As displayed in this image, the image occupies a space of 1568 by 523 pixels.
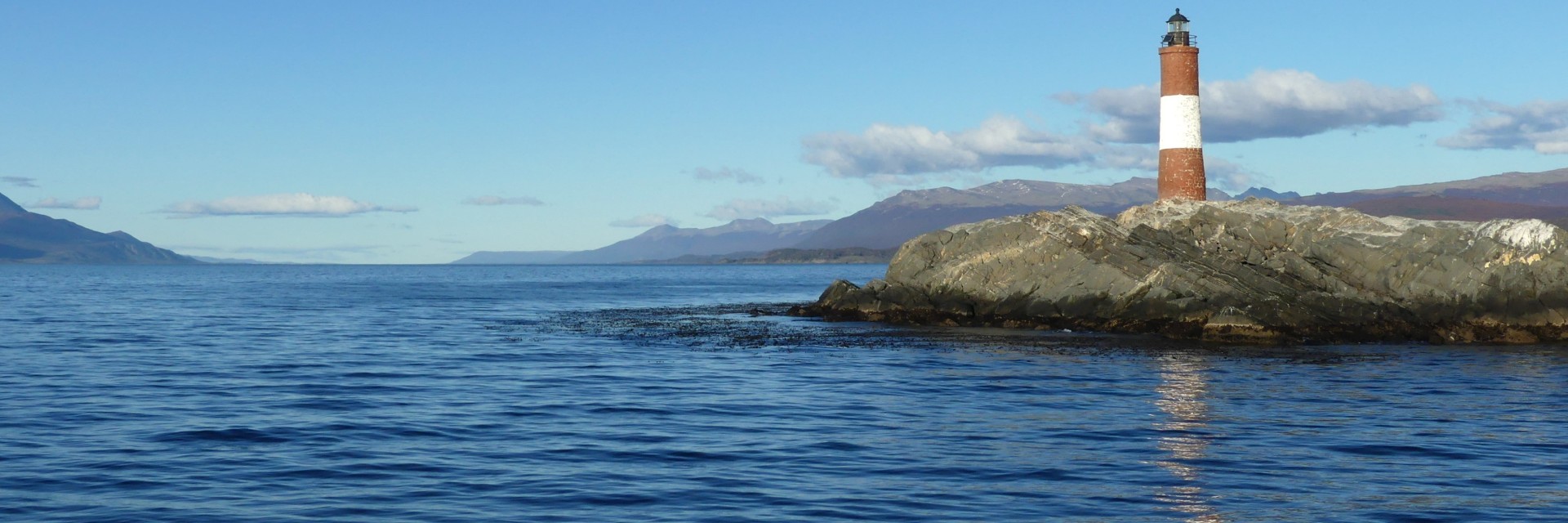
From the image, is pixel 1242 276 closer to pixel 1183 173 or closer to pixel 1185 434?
pixel 1183 173

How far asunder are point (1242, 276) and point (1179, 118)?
1331cm

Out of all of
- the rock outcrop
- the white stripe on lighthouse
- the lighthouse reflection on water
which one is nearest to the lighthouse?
the white stripe on lighthouse

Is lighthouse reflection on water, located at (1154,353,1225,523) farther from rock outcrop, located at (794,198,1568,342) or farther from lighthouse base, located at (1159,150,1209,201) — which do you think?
lighthouse base, located at (1159,150,1209,201)

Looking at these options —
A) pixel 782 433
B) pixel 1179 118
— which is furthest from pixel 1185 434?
pixel 1179 118

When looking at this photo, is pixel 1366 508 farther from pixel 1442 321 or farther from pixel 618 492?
pixel 1442 321

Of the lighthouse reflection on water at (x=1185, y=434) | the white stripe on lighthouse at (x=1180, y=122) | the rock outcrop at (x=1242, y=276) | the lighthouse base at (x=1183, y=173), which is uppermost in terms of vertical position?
the white stripe on lighthouse at (x=1180, y=122)

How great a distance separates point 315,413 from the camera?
67.5 ft

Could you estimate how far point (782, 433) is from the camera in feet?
60.4

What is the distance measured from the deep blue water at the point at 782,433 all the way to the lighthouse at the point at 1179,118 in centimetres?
1894

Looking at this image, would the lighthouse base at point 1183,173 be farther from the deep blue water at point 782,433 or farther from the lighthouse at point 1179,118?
the deep blue water at point 782,433

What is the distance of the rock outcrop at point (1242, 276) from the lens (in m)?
38.4

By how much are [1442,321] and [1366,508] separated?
29.2 m

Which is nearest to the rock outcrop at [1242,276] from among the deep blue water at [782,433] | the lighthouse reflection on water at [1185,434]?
the deep blue water at [782,433]

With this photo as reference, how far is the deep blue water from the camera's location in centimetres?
1321
